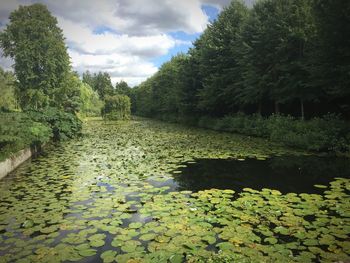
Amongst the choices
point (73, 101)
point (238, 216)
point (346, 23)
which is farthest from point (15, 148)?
point (73, 101)

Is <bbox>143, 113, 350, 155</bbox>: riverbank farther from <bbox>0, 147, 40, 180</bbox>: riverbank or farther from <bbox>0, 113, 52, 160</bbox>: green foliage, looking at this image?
<bbox>0, 147, 40, 180</bbox>: riverbank

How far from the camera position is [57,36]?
112 feet

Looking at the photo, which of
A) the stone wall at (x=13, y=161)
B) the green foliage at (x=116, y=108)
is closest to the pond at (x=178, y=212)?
the stone wall at (x=13, y=161)

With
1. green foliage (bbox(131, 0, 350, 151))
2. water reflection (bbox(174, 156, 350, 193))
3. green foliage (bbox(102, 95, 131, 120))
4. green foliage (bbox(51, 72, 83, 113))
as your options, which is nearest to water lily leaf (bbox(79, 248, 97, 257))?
water reflection (bbox(174, 156, 350, 193))

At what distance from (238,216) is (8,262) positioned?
4099 mm

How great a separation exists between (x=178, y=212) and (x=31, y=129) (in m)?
10.3

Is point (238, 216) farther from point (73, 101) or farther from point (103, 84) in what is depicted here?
point (103, 84)

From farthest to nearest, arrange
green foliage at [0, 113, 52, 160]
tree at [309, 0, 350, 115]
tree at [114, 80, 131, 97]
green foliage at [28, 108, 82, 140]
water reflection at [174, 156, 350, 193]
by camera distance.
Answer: tree at [114, 80, 131, 97], green foliage at [28, 108, 82, 140], tree at [309, 0, 350, 115], green foliage at [0, 113, 52, 160], water reflection at [174, 156, 350, 193]

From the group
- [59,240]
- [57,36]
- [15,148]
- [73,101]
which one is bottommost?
[59,240]

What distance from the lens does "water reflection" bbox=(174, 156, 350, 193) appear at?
8.45m

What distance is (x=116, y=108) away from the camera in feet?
158

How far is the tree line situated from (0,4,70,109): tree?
14.7 metres

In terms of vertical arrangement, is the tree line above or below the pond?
above

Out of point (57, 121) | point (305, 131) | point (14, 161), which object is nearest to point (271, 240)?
point (14, 161)
